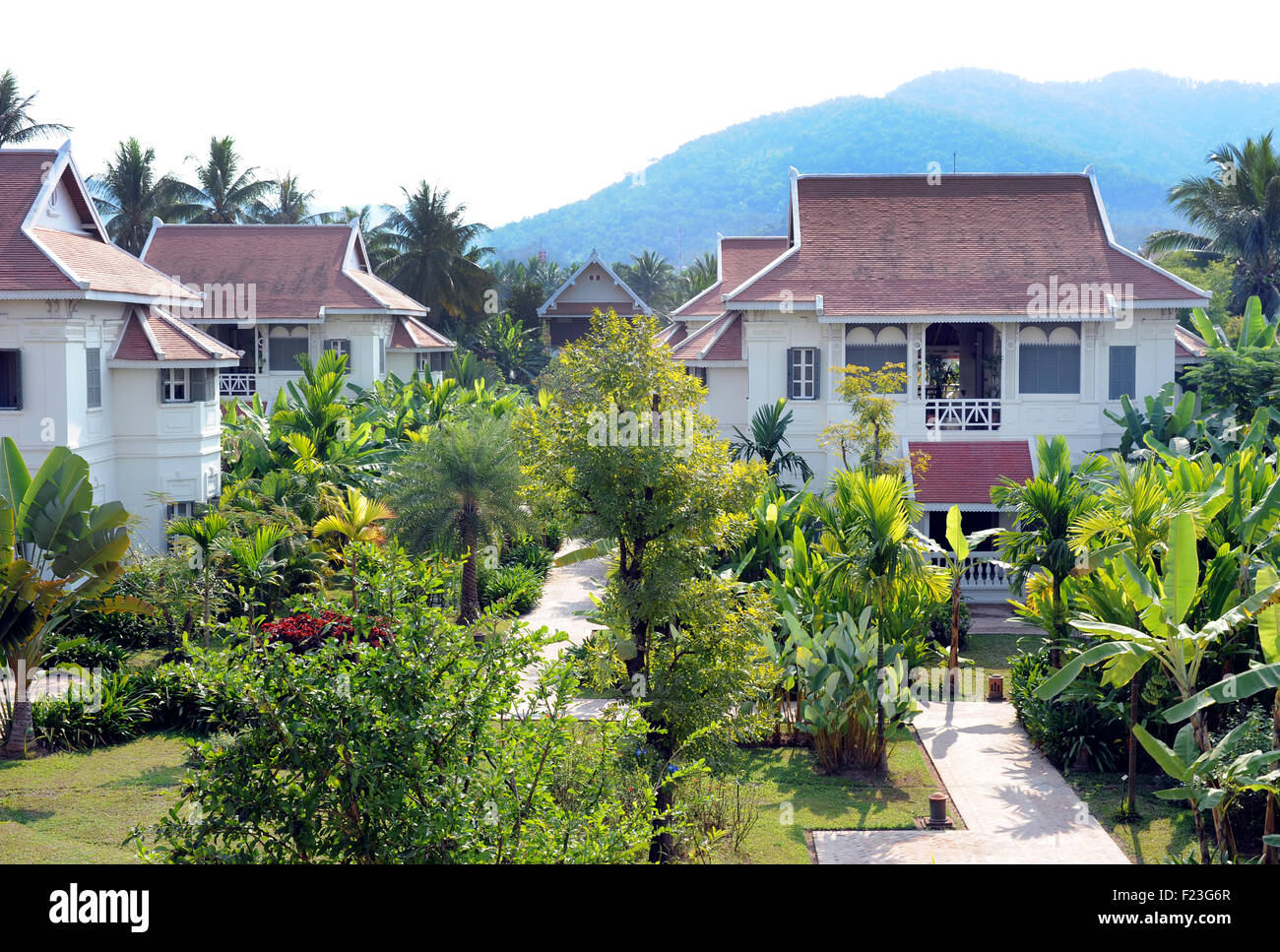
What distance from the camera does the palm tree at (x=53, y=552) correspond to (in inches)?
605

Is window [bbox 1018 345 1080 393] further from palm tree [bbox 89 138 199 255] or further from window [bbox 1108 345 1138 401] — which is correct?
palm tree [bbox 89 138 199 255]

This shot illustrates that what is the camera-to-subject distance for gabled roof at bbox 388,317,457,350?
42.5 meters

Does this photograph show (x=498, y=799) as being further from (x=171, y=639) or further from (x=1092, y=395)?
(x=1092, y=395)

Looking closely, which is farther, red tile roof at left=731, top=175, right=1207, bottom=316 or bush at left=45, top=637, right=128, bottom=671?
red tile roof at left=731, top=175, right=1207, bottom=316

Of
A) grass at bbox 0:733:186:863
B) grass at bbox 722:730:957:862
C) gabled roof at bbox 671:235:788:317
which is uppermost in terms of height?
gabled roof at bbox 671:235:788:317

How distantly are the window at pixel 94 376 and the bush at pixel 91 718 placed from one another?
7921 millimetres

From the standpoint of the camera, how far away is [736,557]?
67.0 ft

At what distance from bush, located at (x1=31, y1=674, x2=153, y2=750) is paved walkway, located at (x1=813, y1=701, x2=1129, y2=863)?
31.1ft

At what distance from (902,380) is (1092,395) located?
4436 mm

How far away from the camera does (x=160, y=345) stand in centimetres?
2389

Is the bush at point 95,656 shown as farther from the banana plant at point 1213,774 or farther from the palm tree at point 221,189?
the palm tree at point 221,189

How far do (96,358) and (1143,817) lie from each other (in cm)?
1952

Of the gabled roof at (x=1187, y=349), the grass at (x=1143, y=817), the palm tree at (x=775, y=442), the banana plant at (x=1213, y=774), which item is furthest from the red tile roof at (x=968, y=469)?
the banana plant at (x=1213, y=774)

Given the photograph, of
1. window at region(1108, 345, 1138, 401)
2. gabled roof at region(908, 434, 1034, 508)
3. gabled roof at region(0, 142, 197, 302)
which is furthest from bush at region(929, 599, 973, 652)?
gabled roof at region(0, 142, 197, 302)
